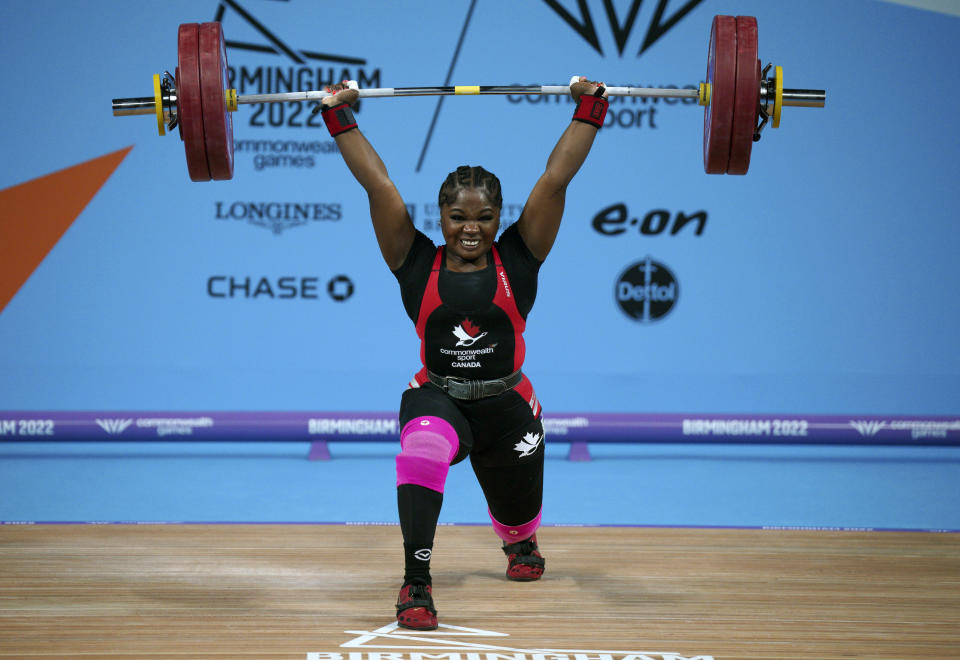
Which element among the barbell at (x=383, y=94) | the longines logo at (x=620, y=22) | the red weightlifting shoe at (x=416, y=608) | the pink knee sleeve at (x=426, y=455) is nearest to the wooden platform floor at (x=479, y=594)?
the red weightlifting shoe at (x=416, y=608)

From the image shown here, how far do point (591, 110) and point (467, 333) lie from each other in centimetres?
78

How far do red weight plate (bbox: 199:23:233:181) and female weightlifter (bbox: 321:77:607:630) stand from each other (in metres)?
0.36

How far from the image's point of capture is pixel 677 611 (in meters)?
3.20

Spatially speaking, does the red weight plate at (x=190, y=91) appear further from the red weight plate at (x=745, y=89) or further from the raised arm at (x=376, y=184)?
the red weight plate at (x=745, y=89)

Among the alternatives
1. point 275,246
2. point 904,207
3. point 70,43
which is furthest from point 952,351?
point 70,43

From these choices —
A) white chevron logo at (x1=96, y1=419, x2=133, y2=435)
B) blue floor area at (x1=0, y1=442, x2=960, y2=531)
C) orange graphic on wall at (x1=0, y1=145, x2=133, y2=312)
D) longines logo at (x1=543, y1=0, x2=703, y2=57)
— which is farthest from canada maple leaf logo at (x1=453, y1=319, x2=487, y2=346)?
orange graphic on wall at (x1=0, y1=145, x2=133, y2=312)

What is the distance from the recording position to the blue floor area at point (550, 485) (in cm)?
494

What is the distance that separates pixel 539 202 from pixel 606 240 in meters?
3.63

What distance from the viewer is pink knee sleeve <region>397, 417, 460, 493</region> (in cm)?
307

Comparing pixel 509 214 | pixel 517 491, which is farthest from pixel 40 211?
pixel 517 491

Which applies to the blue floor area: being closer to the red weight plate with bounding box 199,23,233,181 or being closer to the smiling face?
the smiling face

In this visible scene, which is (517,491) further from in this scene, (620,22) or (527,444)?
(620,22)

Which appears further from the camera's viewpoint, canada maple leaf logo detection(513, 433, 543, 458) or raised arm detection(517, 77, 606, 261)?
canada maple leaf logo detection(513, 433, 543, 458)

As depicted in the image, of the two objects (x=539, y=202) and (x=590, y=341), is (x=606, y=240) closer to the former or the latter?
(x=590, y=341)
